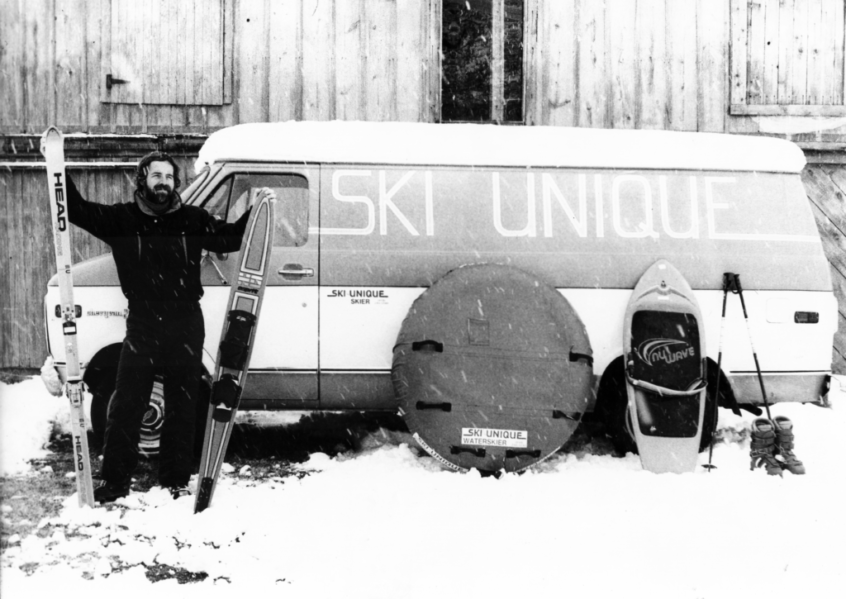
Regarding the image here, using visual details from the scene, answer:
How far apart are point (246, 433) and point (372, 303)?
5.95 feet

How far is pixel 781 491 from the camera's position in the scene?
452 centimetres

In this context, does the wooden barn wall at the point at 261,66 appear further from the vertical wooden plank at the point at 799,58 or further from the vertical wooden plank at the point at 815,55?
the vertical wooden plank at the point at 815,55

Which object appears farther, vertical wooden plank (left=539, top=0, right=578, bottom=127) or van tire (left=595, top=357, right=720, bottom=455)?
vertical wooden plank (left=539, top=0, right=578, bottom=127)

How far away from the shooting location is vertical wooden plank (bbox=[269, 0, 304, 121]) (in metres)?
7.77

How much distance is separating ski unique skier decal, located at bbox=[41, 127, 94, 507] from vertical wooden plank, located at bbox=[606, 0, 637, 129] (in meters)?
5.72

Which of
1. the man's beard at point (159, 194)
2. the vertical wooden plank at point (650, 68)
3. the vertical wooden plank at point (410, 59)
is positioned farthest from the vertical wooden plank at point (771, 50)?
the man's beard at point (159, 194)

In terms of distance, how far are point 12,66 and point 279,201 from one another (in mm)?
4543

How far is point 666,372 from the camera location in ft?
16.4

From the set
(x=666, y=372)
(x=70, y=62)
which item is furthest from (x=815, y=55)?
(x=70, y=62)

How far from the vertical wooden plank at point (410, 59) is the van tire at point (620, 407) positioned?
12.6ft

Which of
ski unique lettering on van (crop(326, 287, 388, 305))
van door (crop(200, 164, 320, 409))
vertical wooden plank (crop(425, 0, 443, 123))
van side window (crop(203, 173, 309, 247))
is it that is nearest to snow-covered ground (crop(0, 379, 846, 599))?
van door (crop(200, 164, 320, 409))

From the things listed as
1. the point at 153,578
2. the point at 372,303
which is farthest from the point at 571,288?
the point at 153,578

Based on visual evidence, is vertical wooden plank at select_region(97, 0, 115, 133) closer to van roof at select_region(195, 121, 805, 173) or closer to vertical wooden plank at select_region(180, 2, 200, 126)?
vertical wooden plank at select_region(180, 2, 200, 126)

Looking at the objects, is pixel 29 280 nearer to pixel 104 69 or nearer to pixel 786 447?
pixel 104 69
